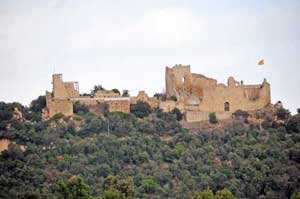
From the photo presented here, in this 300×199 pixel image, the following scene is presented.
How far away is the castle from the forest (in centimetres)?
53

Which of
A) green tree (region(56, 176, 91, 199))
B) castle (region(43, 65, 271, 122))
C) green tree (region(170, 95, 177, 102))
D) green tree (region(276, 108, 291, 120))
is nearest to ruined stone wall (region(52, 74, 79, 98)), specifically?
castle (region(43, 65, 271, 122))

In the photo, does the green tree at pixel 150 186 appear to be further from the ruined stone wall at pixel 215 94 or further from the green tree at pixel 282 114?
the green tree at pixel 282 114

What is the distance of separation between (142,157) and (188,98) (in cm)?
738

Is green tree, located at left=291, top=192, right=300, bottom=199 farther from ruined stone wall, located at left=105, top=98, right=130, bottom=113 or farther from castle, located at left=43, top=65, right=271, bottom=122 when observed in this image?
ruined stone wall, located at left=105, top=98, right=130, bottom=113

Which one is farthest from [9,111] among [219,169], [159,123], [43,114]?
[219,169]

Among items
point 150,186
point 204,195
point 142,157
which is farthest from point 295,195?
point 142,157

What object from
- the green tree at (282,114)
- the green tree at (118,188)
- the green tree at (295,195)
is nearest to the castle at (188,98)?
the green tree at (282,114)

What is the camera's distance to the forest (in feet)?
192

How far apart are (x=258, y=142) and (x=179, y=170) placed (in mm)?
5048

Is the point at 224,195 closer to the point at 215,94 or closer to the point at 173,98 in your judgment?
the point at 215,94

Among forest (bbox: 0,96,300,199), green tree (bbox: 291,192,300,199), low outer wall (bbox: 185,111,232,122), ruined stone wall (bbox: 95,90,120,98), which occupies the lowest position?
green tree (bbox: 291,192,300,199)

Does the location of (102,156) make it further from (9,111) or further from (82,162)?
(9,111)

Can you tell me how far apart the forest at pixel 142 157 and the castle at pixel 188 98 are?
528 millimetres

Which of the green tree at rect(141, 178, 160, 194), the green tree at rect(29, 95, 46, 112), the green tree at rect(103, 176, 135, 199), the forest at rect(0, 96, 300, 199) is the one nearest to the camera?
the green tree at rect(103, 176, 135, 199)
